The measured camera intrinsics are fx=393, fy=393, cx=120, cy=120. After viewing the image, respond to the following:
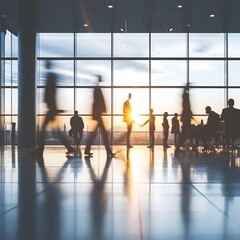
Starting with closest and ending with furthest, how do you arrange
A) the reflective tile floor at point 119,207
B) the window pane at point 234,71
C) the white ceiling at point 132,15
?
the reflective tile floor at point 119,207, the white ceiling at point 132,15, the window pane at point 234,71

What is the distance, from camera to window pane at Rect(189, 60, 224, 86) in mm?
18422

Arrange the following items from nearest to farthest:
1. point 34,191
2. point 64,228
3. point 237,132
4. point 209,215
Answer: point 64,228 → point 209,215 → point 34,191 → point 237,132

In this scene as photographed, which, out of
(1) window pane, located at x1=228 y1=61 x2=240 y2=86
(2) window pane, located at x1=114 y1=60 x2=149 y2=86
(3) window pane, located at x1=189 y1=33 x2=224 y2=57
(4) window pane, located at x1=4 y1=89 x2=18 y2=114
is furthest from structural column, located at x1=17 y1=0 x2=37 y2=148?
(1) window pane, located at x1=228 y1=61 x2=240 y2=86

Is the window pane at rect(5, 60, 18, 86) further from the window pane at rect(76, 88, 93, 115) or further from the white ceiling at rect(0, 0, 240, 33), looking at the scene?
the window pane at rect(76, 88, 93, 115)

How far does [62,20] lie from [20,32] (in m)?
2.72

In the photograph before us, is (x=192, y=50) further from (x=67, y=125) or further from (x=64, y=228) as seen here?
(x=64, y=228)

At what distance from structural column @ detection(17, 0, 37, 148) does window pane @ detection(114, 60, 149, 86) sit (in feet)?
17.0

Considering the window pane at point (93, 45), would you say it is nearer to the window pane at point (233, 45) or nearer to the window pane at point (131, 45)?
the window pane at point (131, 45)

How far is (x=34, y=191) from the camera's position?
394 centimetres

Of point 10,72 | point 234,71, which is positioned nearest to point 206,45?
point 234,71

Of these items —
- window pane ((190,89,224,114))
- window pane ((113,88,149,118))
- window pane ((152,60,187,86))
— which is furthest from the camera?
window pane ((152,60,187,86))

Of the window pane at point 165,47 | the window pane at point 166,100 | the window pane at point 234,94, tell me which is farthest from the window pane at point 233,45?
the window pane at point 166,100

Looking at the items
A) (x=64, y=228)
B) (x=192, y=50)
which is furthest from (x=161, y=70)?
Answer: (x=64, y=228)

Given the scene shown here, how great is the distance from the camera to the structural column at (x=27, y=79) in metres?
14.0
